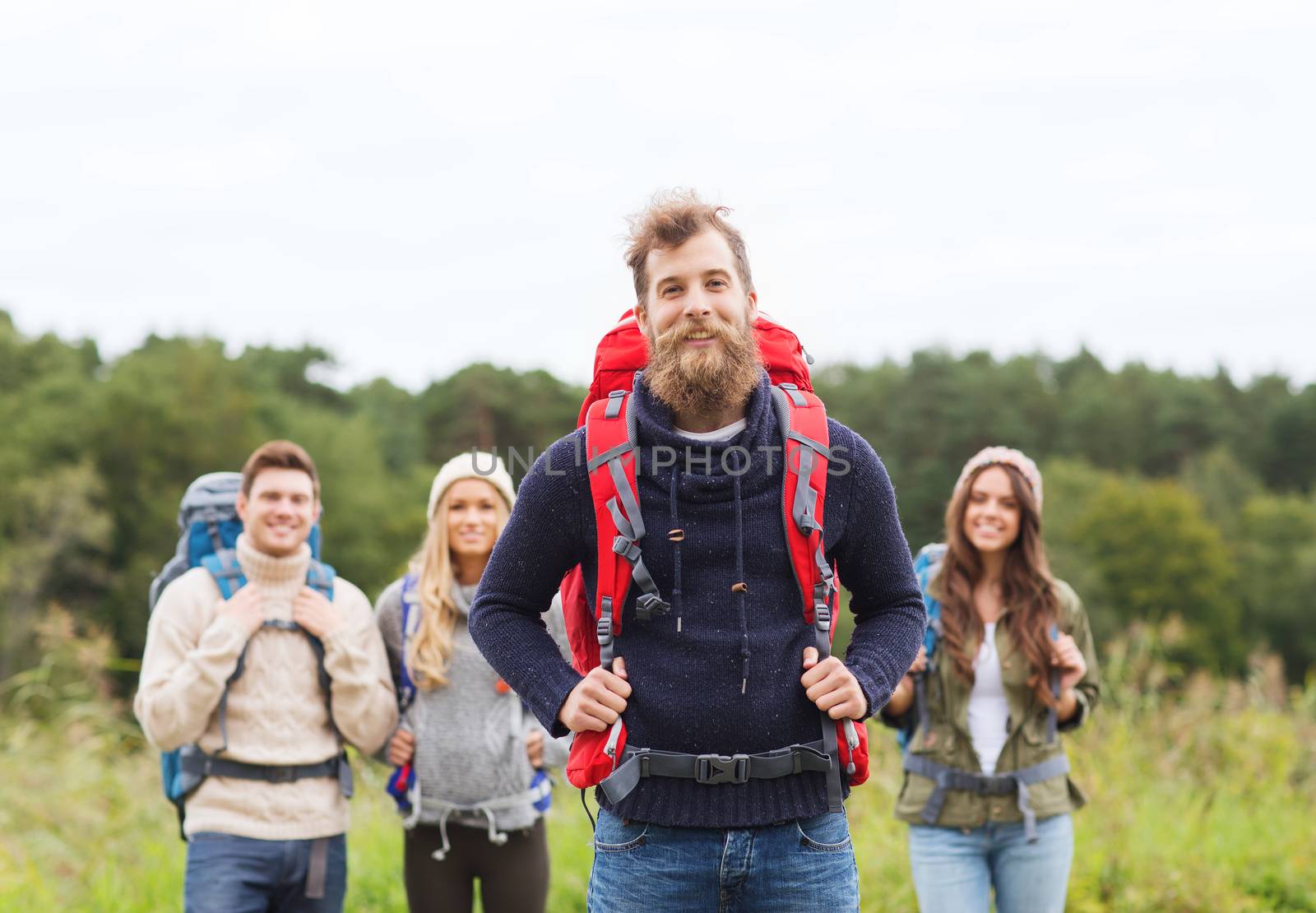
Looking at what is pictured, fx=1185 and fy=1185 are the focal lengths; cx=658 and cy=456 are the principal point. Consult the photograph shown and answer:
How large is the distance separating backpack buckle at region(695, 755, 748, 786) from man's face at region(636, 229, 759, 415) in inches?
28.8

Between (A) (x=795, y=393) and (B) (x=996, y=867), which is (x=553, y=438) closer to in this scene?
(B) (x=996, y=867)

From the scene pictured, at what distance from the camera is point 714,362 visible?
2.51 m

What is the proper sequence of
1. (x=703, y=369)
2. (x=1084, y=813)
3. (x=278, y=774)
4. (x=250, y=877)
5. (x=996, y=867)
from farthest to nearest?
1. (x=1084, y=813)
2. (x=996, y=867)
3. (x=278, y=774)
4. (x=250, y=877)
5. (x=703, y=369)

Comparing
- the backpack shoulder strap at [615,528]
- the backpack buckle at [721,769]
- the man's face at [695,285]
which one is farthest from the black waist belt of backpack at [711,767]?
the man's face at [695,285]

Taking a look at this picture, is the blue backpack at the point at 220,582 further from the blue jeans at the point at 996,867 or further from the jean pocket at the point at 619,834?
the blue jeans at the point at 996,867

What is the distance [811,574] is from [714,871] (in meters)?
0.64

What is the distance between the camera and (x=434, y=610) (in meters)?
4.21

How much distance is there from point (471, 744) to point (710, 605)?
1.98 m

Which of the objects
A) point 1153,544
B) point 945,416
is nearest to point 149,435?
point 945,416

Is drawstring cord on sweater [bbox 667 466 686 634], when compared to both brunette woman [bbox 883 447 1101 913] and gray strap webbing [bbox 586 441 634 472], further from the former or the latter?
brunette woman [bbox 883 447 1101 913]

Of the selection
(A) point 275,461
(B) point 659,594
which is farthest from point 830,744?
(A) point 275,461

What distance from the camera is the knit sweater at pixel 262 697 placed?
383 centimetres

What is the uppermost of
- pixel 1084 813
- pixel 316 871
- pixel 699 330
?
pixel 699 330

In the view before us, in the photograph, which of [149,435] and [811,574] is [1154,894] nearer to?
[811,574]
